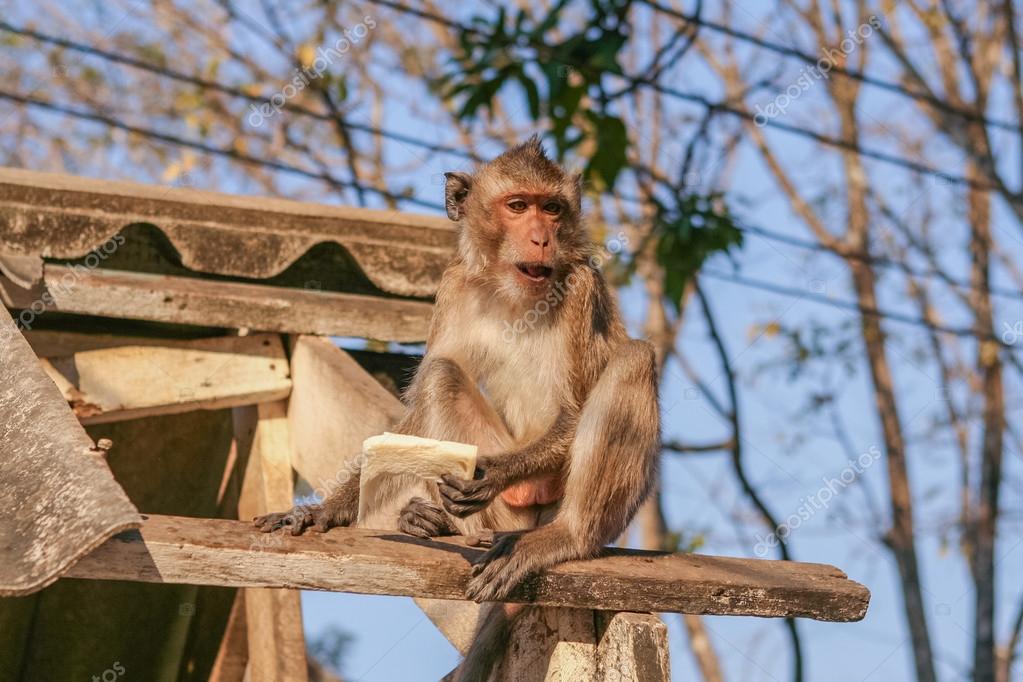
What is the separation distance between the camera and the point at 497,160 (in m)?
4.89

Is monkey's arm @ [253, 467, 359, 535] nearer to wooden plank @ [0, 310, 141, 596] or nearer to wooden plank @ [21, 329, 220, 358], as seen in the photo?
wooden plank @ [0, 310, 141, 596]

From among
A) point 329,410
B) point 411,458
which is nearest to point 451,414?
point 329,410

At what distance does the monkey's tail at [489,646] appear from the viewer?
10.9 ft

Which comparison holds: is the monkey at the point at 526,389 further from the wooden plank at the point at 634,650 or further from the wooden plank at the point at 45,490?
the wooden plank at the point at 45,490

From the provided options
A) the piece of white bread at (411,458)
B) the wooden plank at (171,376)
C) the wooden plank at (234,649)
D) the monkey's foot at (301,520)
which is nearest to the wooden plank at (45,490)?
the monkey's foot at (301,520)

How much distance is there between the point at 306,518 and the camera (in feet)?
10.9

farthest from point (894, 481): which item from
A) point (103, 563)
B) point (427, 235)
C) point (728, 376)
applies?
point (103, 563)

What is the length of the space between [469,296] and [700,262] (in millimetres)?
3811

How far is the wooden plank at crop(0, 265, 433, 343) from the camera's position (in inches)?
180

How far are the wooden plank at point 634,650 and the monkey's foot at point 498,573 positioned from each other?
0.22 meters

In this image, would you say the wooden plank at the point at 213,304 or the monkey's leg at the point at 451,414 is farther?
the wooden plank at the point at 213,304

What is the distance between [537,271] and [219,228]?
127 cm

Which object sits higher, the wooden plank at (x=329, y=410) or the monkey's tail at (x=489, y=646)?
the wooden plank at (x=329, y=410)

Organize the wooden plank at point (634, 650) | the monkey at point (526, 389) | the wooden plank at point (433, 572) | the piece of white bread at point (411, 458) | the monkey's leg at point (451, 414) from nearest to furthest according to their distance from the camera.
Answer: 1. the wooden plank at point (433, 572)
2. the wooden plank at point (634, 650)
3. the piece of white bread at point (411, 458)
4. the monkey at point (526, 389)
5. the monkey's leg at point (451, 414)
